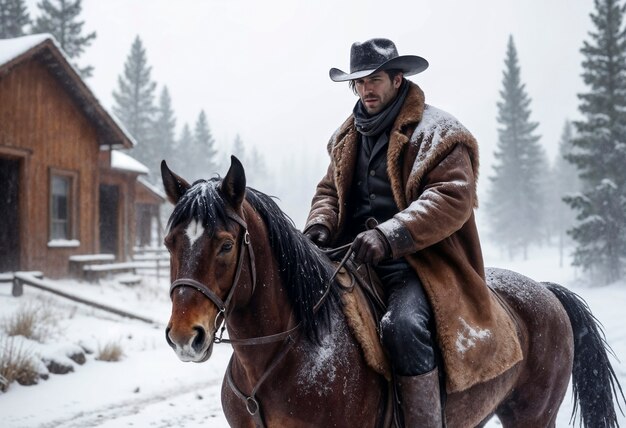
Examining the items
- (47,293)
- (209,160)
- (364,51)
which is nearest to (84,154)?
(47,293)

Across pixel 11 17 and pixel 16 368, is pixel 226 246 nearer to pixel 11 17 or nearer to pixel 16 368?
pixel 16 368

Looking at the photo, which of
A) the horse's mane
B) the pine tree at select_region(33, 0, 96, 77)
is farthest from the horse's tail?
the pine tree at select_region(33, 0, 96, 77)

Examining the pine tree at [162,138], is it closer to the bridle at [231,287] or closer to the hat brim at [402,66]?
the hat brim at [402,66]

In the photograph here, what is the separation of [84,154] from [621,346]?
15539 mm

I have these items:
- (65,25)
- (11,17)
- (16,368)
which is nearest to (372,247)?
(16,368)

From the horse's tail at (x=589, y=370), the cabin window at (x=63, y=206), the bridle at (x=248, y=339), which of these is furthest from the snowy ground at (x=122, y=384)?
the cabin window at (x=63, y=206)

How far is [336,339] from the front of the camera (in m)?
2.55

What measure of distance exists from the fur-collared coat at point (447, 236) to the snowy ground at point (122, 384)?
3.15 metres

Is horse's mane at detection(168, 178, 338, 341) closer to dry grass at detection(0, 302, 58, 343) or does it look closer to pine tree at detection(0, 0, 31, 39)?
dry grass at detection(0, 302, 58, 343)

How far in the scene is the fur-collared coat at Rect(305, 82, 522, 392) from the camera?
2.68 meters

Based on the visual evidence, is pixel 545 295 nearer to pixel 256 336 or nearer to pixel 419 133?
pixel 419 133

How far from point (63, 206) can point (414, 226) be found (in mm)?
15462

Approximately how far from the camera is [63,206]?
1560 cm

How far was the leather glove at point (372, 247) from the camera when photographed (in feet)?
8.37
